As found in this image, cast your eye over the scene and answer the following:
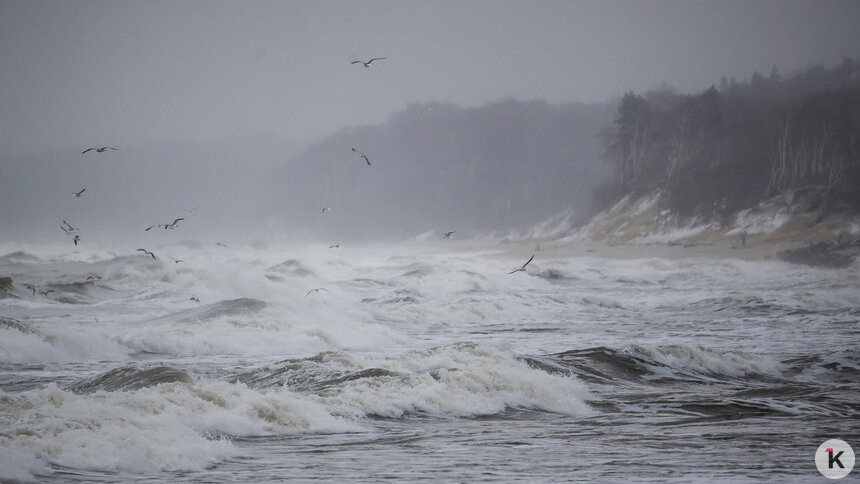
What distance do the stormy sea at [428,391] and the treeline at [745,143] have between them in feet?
123

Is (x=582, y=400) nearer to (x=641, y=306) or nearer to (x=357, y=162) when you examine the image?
(x=641, y=306)

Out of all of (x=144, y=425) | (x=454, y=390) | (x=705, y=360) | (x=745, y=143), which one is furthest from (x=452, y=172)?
(x=144, y=425)

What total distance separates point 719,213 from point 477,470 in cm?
6428

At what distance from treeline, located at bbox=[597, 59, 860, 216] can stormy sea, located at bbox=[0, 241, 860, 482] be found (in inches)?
1471

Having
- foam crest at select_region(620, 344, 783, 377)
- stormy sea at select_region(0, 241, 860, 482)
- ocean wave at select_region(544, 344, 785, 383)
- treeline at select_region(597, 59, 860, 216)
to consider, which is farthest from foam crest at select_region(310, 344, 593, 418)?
treeline at select_region(597, 59, 860, 216)

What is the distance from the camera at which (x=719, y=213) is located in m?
66.8

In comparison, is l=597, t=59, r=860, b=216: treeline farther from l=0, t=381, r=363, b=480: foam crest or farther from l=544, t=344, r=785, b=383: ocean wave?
l=0, t=381, r=363, b=480: foam crest

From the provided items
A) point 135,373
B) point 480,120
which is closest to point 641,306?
point 135,373

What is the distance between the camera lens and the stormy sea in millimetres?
7898

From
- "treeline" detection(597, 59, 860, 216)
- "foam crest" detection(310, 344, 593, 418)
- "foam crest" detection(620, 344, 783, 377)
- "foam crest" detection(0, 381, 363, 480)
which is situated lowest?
"foam crest" detection(620, 344, 783, 377)

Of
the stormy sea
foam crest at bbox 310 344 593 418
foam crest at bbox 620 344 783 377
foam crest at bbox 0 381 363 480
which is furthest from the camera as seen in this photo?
foam crest at bbox 620 344 783 377

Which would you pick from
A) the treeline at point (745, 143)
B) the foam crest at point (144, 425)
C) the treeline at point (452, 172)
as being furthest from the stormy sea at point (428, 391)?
the treeline at point (452, 172)

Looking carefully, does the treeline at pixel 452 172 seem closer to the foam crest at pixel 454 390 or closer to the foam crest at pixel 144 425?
the foam crest at pixel 454 390

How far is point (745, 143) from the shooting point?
75.1 meters
